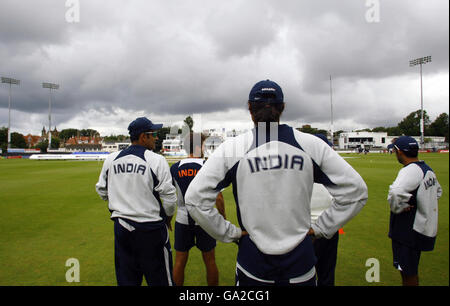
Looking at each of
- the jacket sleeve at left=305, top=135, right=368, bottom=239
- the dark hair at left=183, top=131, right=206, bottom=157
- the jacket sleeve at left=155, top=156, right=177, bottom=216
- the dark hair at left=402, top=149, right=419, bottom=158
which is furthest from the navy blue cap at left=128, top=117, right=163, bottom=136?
the dark hair at left=402, top=149, right=419, bottom=158

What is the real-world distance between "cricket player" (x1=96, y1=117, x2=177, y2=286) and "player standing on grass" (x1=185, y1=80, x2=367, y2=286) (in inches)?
47.5

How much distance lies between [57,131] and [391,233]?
6989 inches

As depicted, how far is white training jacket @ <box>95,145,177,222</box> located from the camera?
→ 2785 millimetres

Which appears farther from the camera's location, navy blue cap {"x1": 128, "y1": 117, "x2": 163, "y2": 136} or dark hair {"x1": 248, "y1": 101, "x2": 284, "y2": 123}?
navy blue cap {"x1": 128, "y1": 117, "x2": 163, "y2": 136}

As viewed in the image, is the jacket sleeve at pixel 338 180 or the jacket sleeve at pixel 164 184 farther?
the jacket sleeve at pixel 164 184

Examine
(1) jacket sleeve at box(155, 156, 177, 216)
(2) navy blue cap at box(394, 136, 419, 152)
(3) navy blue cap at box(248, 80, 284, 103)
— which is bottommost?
(1) jacket sleeve at box(155, 156, 177, 216)

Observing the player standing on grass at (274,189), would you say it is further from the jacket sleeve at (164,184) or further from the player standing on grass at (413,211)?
the player standing on grass at (413,211)

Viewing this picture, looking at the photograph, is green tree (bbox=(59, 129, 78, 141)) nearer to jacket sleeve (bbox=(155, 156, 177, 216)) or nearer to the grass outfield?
the grass outfield

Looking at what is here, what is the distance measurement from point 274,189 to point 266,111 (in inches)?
22.6

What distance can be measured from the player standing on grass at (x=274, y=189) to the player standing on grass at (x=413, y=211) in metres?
1.67

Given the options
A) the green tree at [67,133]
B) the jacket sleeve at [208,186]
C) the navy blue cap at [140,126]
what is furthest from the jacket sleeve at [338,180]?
the green tree at [67,133]

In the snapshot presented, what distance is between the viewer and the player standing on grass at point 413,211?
9.80 ft
